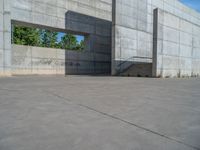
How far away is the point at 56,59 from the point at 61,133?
759 inches

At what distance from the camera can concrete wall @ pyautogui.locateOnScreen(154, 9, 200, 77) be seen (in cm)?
1873

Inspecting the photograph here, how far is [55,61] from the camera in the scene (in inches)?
845

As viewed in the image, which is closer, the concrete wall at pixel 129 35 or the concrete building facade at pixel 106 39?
the concrete building facade at pixel 106 39

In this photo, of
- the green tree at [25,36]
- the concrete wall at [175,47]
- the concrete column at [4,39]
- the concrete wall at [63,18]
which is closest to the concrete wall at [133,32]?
the concrete wall at [175,47]

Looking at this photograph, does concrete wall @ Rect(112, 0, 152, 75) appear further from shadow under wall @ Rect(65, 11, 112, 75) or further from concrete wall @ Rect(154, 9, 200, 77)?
concrete wall @ Rect(154, 9, 200, 77)

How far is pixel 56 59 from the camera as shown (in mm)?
21516

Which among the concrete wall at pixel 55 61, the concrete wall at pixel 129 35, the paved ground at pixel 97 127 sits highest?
the concrete wall at pixel 129 35

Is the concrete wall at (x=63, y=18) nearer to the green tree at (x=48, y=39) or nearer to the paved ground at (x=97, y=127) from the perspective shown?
the paved ground at (x=97, y=127)

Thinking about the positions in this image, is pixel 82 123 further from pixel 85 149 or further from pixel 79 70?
pixel 79 70

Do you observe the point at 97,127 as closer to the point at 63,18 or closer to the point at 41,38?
the point at 63,18

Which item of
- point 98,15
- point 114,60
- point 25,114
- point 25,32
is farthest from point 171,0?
point 25,114

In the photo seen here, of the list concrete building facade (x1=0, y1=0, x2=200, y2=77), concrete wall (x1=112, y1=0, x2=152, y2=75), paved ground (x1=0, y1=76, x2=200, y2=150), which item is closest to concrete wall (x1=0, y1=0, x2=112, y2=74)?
concrete building facade (x1=0, y1=0, x2=200, y2=77)

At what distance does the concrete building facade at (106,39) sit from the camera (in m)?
18.7

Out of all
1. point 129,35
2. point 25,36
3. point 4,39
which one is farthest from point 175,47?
point 25,36
